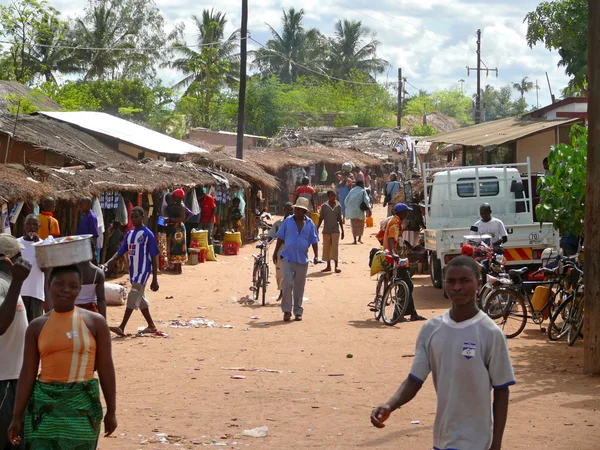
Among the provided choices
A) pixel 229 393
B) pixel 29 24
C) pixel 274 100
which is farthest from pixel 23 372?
pixel 274 100

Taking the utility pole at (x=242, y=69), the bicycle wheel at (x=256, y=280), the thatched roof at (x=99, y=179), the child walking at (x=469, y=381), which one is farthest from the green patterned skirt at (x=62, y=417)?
the utility pole at (x=242, y=69)

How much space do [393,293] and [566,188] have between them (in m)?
3.38

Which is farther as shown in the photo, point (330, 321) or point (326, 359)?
point (330, 321)

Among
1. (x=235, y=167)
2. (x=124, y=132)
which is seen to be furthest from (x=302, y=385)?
(x=124, y=132)

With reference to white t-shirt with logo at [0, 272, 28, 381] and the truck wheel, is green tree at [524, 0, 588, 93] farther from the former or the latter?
white t-shirt with logo at [0, 272, 28, 381]

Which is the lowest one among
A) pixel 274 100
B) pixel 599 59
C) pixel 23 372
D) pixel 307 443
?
pixel 307 443

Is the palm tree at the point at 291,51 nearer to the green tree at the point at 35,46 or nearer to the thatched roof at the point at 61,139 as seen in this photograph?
the green tree at the point at 35,46

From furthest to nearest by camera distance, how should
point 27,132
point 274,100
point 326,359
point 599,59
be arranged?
point 274,100
point 27,132
point 326,359
point 599,59

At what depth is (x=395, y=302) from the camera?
14.1m

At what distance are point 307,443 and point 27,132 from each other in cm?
1701

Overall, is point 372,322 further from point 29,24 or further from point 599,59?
point 29,24

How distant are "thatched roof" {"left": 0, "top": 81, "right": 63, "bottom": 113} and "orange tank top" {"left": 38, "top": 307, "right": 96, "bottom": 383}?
27.2 m

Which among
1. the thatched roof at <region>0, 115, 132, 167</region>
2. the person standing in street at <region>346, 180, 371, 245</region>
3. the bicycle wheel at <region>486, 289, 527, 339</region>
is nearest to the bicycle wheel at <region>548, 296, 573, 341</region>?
the bicycle wheel at <region>486, 289, 527, 339</region>

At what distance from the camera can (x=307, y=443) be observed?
→ 736 centimetres
